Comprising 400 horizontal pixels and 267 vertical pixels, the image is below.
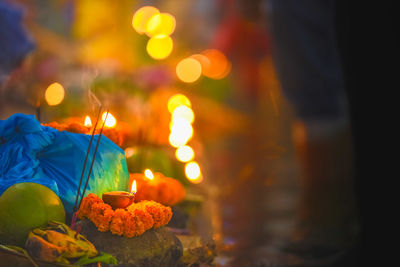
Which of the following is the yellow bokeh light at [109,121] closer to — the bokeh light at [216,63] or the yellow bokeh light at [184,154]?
the yellow bokeh light at [184,154]

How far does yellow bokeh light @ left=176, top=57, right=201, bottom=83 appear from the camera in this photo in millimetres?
2471

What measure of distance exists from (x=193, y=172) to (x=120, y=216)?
411 mm

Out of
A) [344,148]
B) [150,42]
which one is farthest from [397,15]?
[150,42]

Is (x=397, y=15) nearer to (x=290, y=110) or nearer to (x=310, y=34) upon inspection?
(x=310, y=34)

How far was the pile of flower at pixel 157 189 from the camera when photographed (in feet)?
1.59

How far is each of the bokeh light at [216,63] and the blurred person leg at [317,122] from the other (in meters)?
1.64

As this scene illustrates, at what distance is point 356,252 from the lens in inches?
31.5

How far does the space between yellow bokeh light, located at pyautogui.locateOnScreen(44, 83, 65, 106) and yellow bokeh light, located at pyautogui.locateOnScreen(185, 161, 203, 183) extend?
30 centimetres

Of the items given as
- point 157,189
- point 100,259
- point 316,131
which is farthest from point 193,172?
point 316,131

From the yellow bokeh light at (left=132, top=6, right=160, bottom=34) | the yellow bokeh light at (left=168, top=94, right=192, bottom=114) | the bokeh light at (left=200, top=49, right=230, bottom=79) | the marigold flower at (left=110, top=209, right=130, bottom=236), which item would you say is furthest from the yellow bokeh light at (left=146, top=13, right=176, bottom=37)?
the marigold flower at (left=110, top=209, right=130, bottom=236)

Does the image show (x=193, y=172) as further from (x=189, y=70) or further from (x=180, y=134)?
(x=189, y=70)

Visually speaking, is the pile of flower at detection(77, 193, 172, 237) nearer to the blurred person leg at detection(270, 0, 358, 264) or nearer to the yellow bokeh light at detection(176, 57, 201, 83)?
the blurred person leg at detection(270, 0, 358, 264)

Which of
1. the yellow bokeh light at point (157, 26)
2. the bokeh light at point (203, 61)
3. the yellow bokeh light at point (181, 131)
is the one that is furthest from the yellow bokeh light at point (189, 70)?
the yellow bokeh light at point (181, 131)

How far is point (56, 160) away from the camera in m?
0.46
